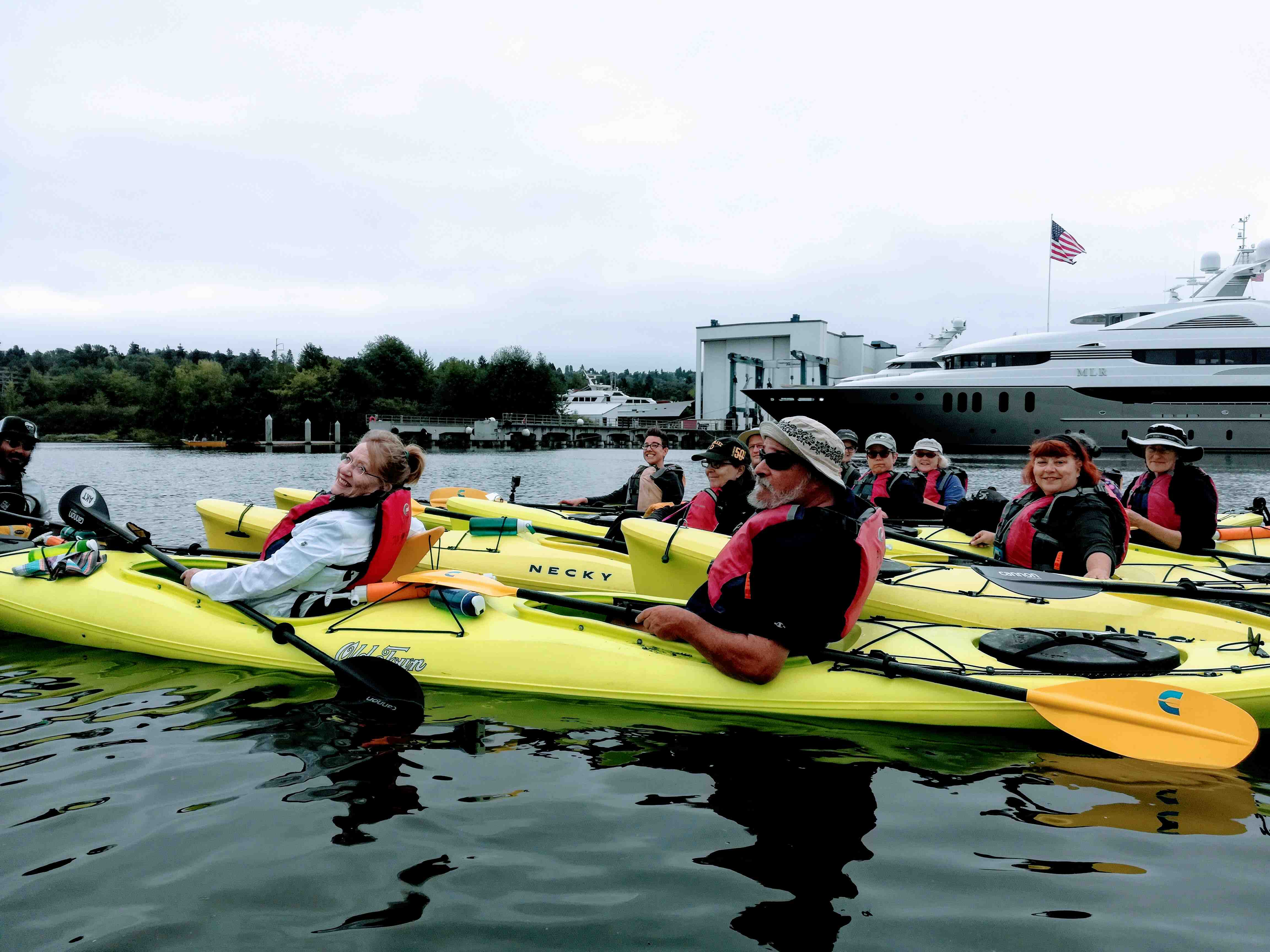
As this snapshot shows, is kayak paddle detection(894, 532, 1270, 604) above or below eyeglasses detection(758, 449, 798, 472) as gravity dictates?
below

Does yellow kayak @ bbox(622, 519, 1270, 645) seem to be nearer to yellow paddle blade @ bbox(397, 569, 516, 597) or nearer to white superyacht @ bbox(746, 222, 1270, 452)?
yellow paddle blade @ bbox(397, 569, 516, 597)

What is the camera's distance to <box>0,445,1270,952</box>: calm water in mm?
2777

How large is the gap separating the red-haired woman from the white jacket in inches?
178

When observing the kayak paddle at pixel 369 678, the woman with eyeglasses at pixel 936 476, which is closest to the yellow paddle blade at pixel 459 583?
the kayak paddle at pixel 369 678

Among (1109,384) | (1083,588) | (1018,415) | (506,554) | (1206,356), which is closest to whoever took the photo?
(1083,588)

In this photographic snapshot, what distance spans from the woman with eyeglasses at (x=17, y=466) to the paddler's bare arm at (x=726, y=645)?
6192 mm

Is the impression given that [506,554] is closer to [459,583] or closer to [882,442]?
[459,583]

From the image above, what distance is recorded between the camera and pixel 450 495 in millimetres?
12039

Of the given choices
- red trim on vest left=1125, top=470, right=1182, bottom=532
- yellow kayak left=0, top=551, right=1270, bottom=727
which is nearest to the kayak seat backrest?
yellow kayak left=0, top=551, right=1270, bottom=727

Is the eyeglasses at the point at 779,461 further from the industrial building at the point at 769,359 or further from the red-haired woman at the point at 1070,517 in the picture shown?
the industrial building at the point at 769,359

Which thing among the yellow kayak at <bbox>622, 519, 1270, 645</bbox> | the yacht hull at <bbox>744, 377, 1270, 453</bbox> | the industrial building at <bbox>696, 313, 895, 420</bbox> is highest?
the industrial building at <bbox>696, 313, 895, 420</bbox>

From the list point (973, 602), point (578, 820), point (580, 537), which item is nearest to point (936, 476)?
point (580, 537)

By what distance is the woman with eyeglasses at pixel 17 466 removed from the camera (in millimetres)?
7406

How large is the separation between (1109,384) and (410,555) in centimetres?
3399
